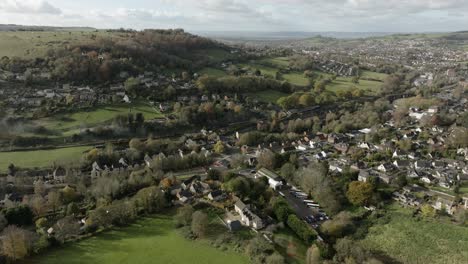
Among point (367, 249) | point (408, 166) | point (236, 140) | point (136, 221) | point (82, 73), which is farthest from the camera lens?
point (82, 73)

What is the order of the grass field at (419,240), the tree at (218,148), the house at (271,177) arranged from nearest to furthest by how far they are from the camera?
the grass field at (419,240)
the house at (271,177)
the tree at (218,148)

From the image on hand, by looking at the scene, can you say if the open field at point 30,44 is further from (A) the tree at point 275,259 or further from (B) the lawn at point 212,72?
(A) the tree at point 275,259

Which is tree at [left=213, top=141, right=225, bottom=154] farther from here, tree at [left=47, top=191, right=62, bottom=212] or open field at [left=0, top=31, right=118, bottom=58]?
open field at [left=0, top=31, right=118, bottom=58]

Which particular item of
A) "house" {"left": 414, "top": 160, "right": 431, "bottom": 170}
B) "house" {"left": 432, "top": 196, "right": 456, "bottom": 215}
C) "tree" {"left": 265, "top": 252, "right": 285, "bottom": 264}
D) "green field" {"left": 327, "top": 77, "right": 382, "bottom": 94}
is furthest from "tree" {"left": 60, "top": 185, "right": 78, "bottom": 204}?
"green field" {"left": 327, "top": 77, "right": 382, "bottom": 94}

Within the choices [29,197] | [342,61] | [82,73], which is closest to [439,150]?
[29,197]

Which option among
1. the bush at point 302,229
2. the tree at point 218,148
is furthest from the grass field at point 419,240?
the tree at point 218,148

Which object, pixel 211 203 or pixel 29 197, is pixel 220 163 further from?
pixel 29 197
